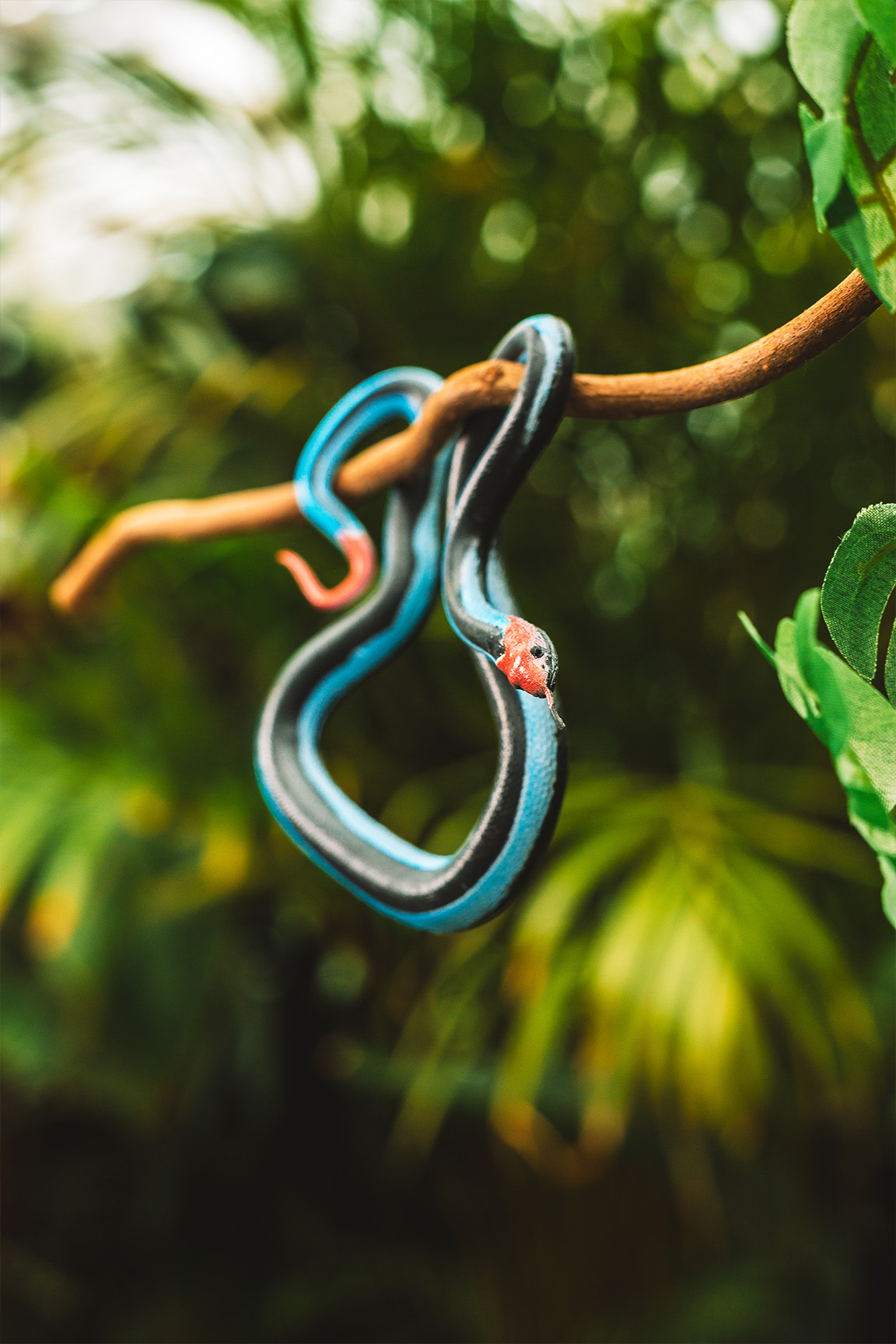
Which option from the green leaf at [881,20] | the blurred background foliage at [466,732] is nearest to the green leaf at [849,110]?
the green leaf at [881,20]

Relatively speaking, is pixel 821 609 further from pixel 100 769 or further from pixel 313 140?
pixel 313 140

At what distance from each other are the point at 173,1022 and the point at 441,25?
2.99 ft

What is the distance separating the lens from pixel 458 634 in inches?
7.1

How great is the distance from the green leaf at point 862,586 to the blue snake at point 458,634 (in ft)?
0.14

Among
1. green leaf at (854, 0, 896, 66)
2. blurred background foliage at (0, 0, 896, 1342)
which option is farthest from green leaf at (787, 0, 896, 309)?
blurred background foliage at (0, 0, 896, 1342)

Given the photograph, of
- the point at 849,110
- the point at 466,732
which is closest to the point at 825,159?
the point at 849,110

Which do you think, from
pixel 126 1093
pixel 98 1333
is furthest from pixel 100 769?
pixel 98 1333

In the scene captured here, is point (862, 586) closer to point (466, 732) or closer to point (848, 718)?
point (848, 718)

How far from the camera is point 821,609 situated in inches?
5.3

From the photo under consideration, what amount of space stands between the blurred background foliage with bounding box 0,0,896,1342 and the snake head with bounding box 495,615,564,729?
421 mm

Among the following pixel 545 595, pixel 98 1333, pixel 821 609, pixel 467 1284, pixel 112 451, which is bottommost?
pixel 467 1284

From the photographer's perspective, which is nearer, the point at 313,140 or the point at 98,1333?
the point at 313,140

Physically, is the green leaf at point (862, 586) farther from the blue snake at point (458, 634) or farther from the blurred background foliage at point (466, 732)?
the blurred background foliage at point (466, 732)

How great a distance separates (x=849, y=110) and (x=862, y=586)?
6cm
